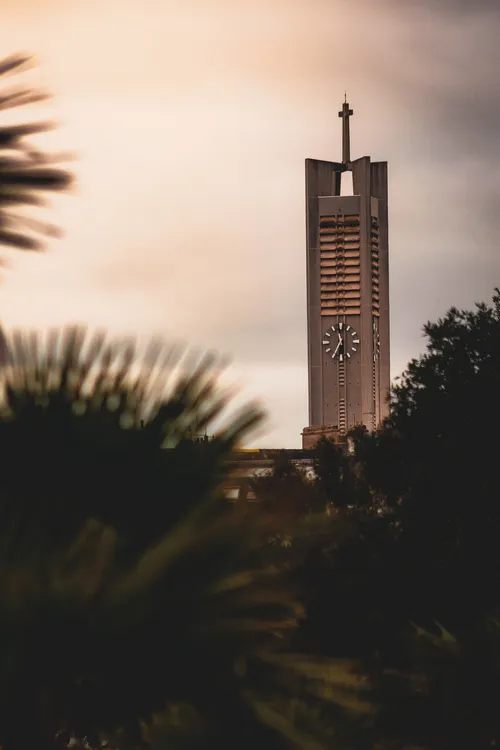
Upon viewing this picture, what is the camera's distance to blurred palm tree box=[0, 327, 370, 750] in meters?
2.18

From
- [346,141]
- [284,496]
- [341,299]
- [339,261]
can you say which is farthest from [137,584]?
[346,141]

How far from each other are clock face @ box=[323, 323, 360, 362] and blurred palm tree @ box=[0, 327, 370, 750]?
108606mm

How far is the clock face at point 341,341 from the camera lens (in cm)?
11112

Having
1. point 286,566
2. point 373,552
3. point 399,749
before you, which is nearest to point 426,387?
point 373,552

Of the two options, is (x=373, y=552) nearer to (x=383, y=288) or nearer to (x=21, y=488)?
(x=21, y=488)

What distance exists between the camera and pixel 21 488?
8.48 ft

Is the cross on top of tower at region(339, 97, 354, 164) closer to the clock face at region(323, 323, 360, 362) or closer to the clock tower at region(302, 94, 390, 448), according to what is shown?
the clock tower at region(302, 94, 390, 448)

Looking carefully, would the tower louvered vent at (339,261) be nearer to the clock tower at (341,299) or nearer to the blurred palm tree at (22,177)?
the clock tower at (341,299)

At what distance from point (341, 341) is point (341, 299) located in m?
4.14

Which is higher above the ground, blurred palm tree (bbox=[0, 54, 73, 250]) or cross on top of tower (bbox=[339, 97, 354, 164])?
cross on top of tower (bbox=[339, 97, 354, 164])

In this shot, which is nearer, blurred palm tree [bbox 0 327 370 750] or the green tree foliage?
blurred palm tree [bbox 0 327 370 750]

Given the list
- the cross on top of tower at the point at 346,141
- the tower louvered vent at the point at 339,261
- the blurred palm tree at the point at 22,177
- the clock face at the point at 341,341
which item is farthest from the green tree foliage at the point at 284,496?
the cross on top of tower at the point at 346,141

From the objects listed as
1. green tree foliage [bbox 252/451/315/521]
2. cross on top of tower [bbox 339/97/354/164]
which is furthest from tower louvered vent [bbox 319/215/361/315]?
green tree foliage [bbox 252/451/315/521]

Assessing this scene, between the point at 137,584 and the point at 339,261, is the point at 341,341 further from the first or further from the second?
the point at 137,584
